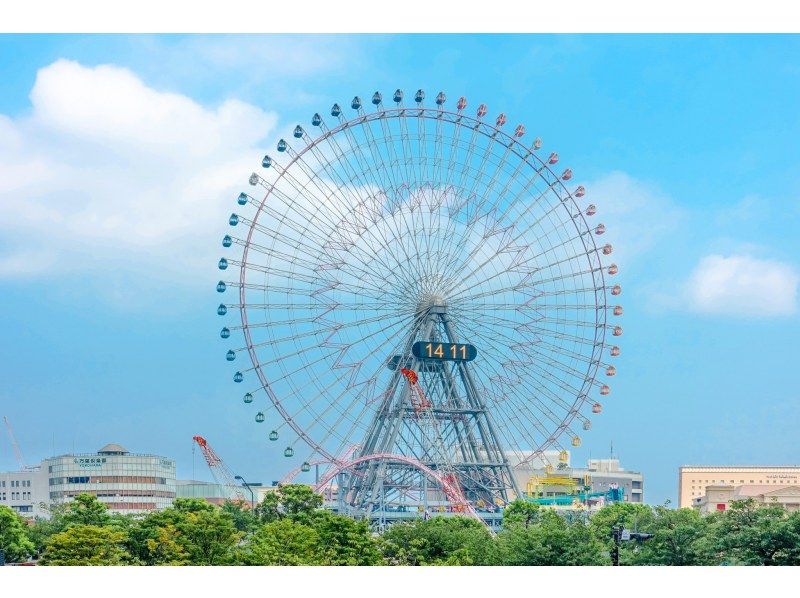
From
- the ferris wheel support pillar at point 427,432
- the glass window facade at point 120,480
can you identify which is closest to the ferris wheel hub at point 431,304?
the ferris wheel support pillar at point 427,432

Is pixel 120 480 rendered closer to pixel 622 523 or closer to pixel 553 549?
pixel 622 523

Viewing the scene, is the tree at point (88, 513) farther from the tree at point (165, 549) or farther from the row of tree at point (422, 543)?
the tree at point (165, 549)

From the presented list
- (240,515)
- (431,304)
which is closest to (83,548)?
(431,304)

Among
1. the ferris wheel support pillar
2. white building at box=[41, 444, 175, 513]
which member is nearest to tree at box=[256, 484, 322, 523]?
the ferris wheel support pillar

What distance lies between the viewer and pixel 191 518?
269 feet

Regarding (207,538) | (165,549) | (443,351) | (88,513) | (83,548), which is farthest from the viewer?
(443,351)

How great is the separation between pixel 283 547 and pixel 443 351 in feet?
115

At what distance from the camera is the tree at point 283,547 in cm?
7244

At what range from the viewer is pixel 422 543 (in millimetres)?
79375

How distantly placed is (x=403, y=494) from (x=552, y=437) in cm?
1363

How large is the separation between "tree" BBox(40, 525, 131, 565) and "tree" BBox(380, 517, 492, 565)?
48.7 feet

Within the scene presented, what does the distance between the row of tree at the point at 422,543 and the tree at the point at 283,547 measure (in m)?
0.05

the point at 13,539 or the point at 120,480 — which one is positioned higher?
the point at 13,539
